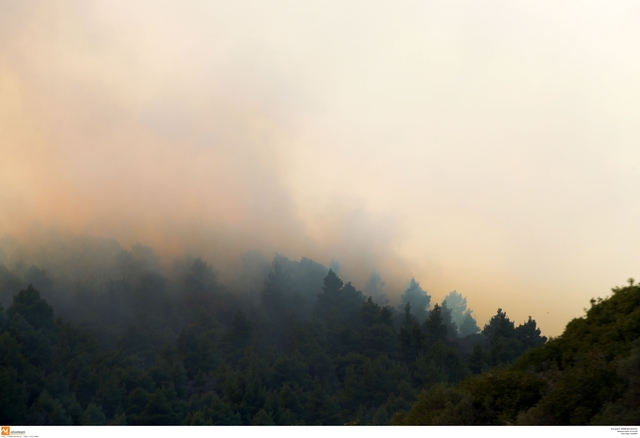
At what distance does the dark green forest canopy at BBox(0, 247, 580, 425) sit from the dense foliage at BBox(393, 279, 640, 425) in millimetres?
42509

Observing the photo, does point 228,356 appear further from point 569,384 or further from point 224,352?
point 569,384

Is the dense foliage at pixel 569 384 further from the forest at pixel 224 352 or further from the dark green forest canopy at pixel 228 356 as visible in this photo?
the dark green forest canopy at pixel 228 356

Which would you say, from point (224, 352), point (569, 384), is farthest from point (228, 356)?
point (569, 384)

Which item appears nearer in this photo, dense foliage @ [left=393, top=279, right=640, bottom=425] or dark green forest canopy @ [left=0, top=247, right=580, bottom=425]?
dense foliage @ [left=393, top=279, right=640, bottom=425]

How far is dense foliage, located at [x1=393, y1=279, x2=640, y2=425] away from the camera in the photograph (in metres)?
12.4

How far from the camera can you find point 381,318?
11688cm

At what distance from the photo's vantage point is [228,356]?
385 ft

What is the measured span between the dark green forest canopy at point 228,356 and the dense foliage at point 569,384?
42509 mm

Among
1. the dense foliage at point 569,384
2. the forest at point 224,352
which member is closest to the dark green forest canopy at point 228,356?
the forest at point 224,352

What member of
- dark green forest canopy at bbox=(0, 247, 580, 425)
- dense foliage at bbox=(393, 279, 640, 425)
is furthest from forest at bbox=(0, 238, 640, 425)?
dense foliage at bbox=(393, 279, 640, 425)

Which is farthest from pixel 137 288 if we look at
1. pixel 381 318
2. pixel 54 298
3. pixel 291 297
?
pixel 381 318

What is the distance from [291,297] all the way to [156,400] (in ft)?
232

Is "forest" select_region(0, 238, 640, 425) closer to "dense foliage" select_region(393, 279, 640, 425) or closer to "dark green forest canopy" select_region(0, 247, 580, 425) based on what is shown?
"dark green forest canopy" select_region(0, 247, 580, 425)

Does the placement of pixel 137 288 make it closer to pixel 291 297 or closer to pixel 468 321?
pixel 291 297
